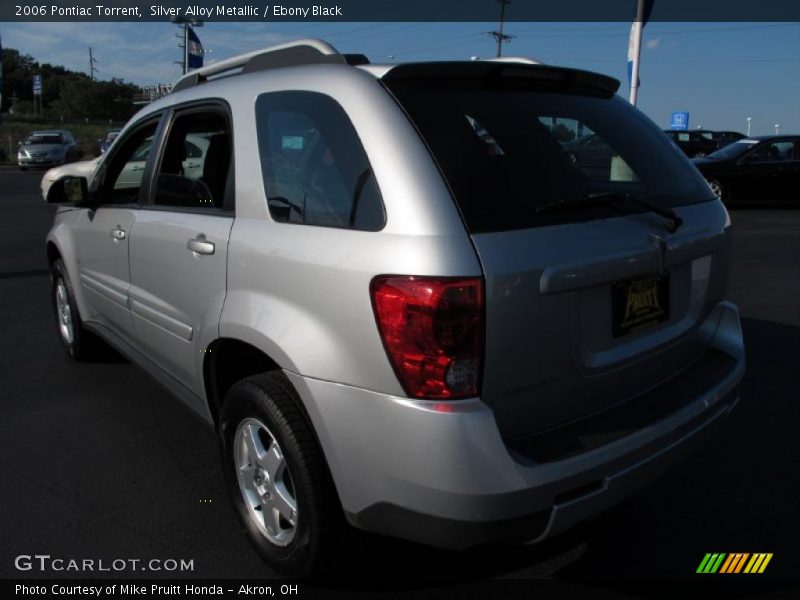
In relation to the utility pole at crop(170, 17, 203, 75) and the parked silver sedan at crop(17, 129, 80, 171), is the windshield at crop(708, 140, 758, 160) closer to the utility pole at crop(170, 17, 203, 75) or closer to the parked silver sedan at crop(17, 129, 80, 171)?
the utility pole at crop(170, 17, 203, 75)

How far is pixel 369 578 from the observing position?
2.51 m

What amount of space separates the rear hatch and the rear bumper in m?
0.14

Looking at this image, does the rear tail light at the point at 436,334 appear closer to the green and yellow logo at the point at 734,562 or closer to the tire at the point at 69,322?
the green and yellow logo at the point at 734,562

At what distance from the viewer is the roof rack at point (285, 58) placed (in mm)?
2488

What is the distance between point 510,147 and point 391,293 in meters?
0.73

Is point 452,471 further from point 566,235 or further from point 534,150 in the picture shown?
point 534,150

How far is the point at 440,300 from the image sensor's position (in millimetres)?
1901

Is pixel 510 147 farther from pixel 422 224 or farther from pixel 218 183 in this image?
pixel 218 183

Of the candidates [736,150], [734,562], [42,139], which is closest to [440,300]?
[734,562]

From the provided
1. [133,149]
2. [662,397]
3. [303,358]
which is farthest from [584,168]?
[133,149]

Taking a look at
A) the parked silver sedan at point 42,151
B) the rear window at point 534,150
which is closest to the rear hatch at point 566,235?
the rear window at point 534,150

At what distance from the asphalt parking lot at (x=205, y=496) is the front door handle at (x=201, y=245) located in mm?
1142

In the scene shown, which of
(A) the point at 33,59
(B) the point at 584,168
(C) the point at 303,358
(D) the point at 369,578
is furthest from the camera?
(A) the point at 33,59

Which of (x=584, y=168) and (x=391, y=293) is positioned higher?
(x=584, y=168)
